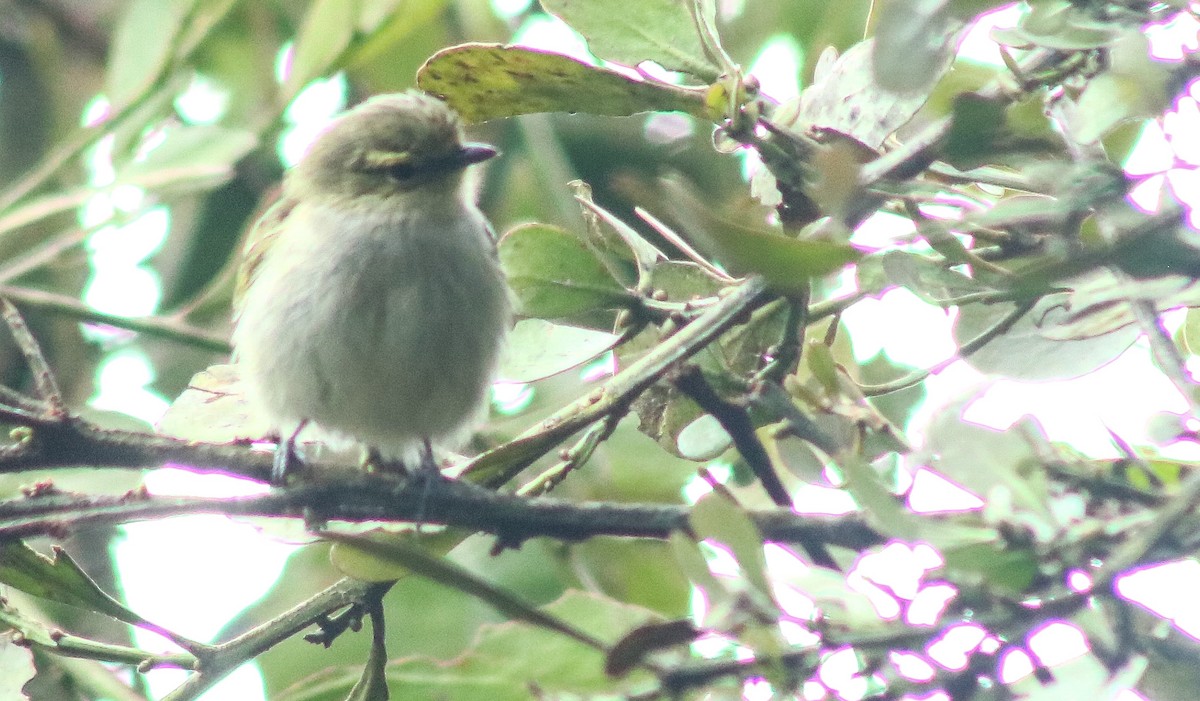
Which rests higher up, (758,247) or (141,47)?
(141,47)

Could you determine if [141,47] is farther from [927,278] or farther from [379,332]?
[927,278]

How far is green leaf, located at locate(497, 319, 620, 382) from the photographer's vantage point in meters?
1.73

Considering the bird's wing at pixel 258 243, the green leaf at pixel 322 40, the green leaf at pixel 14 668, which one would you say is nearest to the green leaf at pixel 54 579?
the green leaf at pixel 14 668

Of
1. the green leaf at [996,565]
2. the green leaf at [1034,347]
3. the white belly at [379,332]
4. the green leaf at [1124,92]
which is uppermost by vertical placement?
the white belly at [379,332]

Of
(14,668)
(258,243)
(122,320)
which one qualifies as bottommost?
(14,668)

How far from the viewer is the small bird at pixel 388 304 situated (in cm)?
263

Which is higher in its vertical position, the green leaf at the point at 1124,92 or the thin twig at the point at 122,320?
the thin twig at the point at 122,320

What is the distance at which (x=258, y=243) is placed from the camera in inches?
127

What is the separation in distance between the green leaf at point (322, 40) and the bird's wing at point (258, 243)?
11.0 inches

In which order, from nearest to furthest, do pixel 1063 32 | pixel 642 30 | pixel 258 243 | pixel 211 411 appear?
pixel 1063 32 → pixel 642 30 → pixel 211 411 → pixel 258 243

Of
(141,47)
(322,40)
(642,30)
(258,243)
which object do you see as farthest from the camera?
(141,47)

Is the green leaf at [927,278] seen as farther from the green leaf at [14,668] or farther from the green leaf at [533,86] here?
the green leaf at [14,668]

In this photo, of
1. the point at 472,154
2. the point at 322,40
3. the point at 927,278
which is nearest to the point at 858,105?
the point at 927,278

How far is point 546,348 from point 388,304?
3.06ft
